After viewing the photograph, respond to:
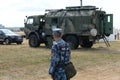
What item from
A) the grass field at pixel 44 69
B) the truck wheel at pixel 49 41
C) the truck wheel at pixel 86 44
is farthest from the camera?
the truck wheel at pixel 86 44

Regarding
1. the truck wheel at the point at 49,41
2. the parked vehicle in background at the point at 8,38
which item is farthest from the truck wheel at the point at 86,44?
the parked vehicle in background at the point at 8,38

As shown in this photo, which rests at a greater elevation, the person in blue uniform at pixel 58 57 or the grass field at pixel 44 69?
the person in blue uniform at pixel 58 57

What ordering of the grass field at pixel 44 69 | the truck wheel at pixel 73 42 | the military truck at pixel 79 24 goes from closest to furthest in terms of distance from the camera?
1. the grass field at pixel 44 69
2. the military truck at pixel 79 24
3. the truck wheel at pixel 73 42

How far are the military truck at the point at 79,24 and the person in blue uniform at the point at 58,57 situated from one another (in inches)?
718

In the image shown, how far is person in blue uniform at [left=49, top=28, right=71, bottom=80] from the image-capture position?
7906mm

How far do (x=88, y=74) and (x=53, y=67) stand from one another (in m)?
7.29

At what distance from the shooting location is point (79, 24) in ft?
88.4

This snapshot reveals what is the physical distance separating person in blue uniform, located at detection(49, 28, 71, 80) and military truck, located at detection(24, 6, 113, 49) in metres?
18.2

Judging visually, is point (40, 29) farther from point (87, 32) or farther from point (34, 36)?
point (87, 32)

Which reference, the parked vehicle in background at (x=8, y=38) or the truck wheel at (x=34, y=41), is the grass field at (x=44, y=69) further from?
the parked vehicle in background at (x=8, y=38)

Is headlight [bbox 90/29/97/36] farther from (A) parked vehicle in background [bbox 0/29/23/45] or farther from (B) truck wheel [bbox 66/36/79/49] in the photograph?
(A) parked vehicle in background [bbox 0/29/23/45]

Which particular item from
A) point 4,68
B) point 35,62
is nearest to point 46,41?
point 35,62

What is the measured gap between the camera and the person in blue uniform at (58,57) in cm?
791

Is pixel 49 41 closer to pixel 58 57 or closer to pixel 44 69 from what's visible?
pixel 44 69
